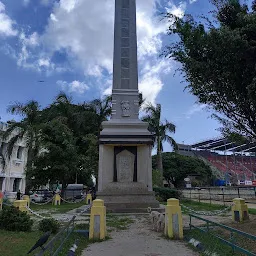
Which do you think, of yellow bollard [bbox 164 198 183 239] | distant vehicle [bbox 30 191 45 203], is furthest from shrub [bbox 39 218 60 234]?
distant vehicle [bbox 30 191 45 203]

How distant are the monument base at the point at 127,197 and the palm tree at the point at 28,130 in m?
12.0

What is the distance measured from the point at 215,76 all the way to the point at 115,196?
28.4ft

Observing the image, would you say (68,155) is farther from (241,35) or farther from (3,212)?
(241,35)

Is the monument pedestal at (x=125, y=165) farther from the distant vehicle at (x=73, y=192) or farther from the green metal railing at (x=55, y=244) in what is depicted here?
the distant vehicle at (x=73, y=192)

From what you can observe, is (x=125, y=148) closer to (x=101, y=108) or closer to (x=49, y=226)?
(x=49, y=226)

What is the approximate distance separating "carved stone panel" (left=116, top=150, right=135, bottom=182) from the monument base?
18.9 inches

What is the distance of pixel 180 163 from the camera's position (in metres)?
61.9

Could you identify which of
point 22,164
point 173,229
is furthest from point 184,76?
point 22,164

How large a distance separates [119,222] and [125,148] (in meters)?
6.05

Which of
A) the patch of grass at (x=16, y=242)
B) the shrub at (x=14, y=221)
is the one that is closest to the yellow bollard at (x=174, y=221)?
Result: the patch of grass at (x=16, y=242)

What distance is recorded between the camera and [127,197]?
1480 centimetres

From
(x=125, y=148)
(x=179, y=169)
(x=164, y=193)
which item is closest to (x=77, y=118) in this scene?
(x=164, y=193)

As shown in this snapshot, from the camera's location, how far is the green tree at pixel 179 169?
6031 cm

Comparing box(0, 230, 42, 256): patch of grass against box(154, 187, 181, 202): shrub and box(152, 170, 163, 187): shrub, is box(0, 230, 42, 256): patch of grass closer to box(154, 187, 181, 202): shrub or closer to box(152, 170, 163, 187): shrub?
box(154, 187, 181, 202): shrub
